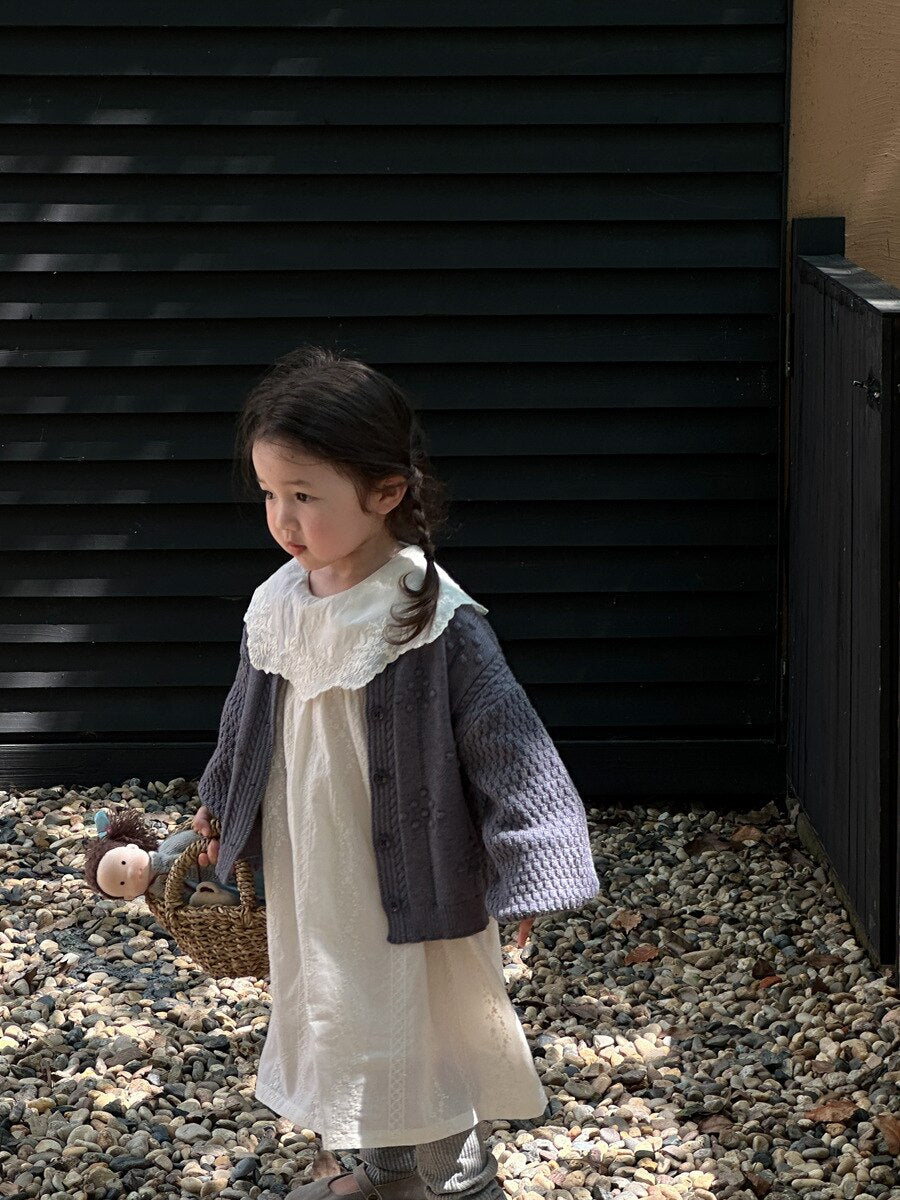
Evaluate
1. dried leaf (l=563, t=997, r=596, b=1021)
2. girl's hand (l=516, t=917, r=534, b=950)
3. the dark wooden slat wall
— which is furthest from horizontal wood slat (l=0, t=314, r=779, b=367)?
girl's hand (l=516, t=917, r=534, b=950)

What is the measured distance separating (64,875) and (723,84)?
277 centimetres

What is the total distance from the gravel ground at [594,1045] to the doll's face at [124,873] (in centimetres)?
60

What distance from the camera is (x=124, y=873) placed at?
2.58m

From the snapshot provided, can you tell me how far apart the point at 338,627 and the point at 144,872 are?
0.59 m

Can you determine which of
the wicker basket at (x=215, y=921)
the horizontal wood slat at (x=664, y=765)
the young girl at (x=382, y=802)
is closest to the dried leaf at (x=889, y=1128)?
the young girl at (x=382, y=802)

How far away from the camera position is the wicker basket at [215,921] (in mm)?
2512

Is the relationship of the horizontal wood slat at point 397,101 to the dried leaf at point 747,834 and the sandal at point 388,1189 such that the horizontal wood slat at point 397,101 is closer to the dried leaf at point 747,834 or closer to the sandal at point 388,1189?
the dried leaf at point 747,834

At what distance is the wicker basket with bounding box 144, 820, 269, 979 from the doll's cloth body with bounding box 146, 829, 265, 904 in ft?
0.08

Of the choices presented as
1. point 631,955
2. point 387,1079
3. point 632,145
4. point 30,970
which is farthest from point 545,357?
point 387,1079

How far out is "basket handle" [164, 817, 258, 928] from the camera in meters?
2.48

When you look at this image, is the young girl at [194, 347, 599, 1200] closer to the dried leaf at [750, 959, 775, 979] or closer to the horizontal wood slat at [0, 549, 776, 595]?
the dried leaf at [750, 959, 775, 979]

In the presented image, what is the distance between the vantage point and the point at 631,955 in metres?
3.70

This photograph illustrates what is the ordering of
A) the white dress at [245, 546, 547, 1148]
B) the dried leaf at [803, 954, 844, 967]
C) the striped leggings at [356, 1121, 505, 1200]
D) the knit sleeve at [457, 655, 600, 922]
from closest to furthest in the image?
the knit sleeve at [457, 655, 600, 922] < the white dress at [245, 546, 547, 1148] < the striped leggings at [356, 1121, 505, 1200] < the dried leaf at [803, 954, 844, 967]

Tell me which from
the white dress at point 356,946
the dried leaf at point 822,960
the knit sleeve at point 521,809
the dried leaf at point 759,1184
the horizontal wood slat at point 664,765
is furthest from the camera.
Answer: the horizontal wood slat at point 664,765
